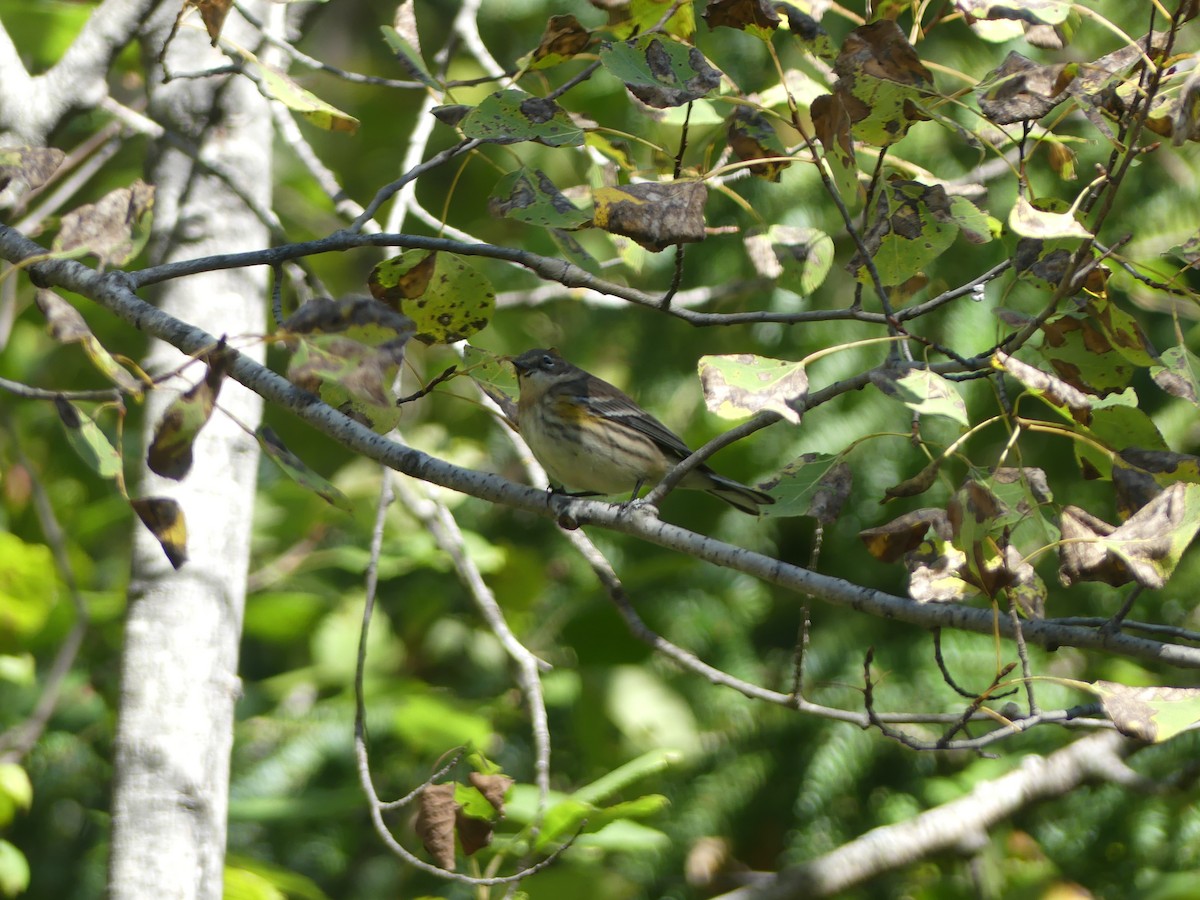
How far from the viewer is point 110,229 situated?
1678 millimetres

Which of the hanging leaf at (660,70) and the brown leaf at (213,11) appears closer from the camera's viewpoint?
the hanging leaf at (660,70)

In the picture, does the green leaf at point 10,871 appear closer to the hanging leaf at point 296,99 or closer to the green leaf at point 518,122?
the hanging leaf at point 296,99

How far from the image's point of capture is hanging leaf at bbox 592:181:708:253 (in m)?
1.49

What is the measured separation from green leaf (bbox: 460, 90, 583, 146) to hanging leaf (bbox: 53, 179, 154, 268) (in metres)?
0.52

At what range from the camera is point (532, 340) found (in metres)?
4.03

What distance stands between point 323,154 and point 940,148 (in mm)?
2582

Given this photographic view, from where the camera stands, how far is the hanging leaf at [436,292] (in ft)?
5.61

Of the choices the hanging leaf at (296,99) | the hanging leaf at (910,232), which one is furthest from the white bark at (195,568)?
the hanging leaf at (910,232)

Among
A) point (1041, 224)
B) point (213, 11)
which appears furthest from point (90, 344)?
point (1041, 224)

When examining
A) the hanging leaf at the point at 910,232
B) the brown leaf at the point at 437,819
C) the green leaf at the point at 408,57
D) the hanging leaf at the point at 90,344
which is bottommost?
the brown leaf at the point at 437,819

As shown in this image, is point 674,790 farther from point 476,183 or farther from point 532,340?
point 476,183

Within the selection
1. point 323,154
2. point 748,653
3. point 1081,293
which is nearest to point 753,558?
point 1081,293

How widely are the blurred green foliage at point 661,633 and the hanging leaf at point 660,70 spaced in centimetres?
119

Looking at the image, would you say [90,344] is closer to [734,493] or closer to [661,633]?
[734,493]
